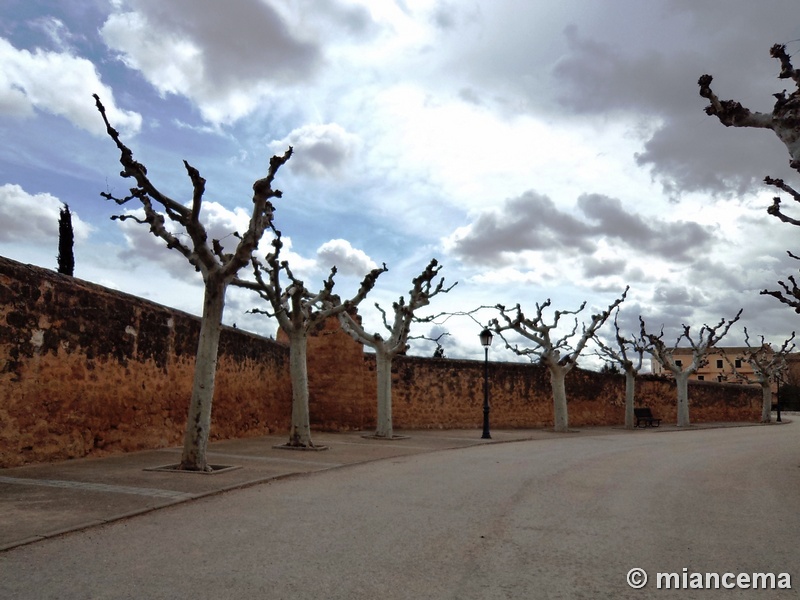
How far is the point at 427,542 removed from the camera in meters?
5.58

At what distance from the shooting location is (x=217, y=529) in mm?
5980

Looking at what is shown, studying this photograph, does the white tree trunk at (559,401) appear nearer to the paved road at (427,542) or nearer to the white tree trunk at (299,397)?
the white tree trunk at (299,397)

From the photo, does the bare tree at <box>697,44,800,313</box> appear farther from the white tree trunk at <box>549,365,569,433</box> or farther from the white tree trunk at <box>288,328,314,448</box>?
the white tree trunk at <box>549,365,569,433</box>

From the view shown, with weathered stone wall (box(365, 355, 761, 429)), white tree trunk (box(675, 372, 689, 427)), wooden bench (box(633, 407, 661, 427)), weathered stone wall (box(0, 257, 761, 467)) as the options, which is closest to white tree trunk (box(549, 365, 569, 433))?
weathered stone wall (box(365, 355, 761, 429))

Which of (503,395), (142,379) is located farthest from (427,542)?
(503,395)

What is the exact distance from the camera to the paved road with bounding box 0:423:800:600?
432 cm

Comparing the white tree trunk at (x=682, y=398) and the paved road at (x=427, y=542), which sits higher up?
the white tree trunk at (x=682, y=398)

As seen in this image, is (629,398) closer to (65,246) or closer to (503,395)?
(503,395)

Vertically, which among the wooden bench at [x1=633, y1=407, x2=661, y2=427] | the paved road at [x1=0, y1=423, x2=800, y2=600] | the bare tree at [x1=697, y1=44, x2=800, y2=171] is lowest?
the paved road at [x1=0, y1=423, x2=800, y2=600]

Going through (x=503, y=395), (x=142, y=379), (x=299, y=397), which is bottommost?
(x=299, y=397)

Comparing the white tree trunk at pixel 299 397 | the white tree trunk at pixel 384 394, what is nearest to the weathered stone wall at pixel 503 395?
the white tree trunk at pixel 384 394

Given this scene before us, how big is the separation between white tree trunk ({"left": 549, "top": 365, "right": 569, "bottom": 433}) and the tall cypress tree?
18651 millimetres

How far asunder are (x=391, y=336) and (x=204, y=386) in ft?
32.4

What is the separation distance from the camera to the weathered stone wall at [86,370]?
9586 millimetres
